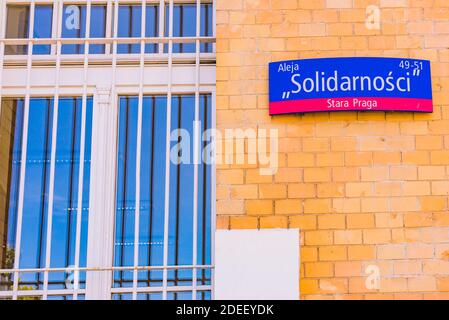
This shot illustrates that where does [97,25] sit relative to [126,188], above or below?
above

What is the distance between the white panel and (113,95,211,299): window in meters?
0.41

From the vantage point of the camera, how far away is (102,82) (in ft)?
20.3

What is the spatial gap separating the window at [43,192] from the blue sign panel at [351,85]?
1691 millimetres

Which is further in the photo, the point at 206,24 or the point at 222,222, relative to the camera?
the point at 206,24

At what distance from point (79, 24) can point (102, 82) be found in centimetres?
61

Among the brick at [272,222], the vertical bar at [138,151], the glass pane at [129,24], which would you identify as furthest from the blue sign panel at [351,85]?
the glass pane at [129,24]

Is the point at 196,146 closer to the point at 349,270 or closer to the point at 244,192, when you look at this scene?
the point at 244,192

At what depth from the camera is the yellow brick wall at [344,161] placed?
5.34 meters

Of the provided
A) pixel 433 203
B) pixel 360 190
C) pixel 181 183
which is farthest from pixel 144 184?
pixel 433 203

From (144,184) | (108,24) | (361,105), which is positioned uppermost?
(108,24)

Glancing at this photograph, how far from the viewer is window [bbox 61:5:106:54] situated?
6.32 meters

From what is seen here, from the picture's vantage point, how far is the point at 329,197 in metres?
5.47

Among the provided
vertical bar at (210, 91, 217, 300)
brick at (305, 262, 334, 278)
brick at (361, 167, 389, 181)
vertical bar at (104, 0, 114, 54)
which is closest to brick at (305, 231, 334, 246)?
brick at (305, 262, 334, 278)
